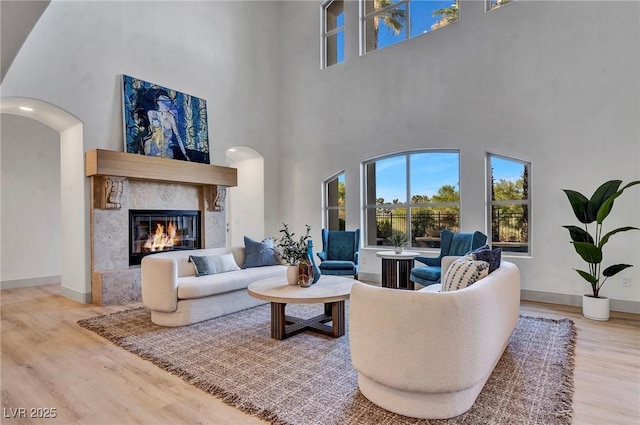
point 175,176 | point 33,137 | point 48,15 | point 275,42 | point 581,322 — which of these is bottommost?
point 581,322

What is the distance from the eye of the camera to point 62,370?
2.64 metres

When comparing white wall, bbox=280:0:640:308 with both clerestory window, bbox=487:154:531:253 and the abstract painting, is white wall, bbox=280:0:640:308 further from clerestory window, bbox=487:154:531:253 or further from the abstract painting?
the abstract painting

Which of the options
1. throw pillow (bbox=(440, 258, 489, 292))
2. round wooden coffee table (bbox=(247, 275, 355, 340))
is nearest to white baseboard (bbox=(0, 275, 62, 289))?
round wooden coffee table (bbox=(247, 275, 355, 340))

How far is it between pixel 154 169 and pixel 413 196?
4331 millimetres

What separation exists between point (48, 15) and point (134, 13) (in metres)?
1.26

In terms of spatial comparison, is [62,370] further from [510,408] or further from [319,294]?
[510,408]

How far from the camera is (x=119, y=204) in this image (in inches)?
197

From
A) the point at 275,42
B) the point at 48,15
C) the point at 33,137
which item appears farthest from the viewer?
the point at 275,42

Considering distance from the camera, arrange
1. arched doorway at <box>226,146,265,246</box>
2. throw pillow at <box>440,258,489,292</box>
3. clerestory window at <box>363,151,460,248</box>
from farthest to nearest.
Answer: arched doorway at <box>226,146,265,246</box>
clerestory window at <box>363,151,460,248</box>
throw pillow at <box>440,258,489,292</box>

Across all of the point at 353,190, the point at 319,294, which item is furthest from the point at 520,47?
the point at 319,294

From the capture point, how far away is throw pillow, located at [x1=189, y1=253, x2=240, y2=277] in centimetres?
411

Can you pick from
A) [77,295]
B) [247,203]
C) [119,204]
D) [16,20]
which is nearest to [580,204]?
[16,20]

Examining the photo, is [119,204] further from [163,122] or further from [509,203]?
[509,203]

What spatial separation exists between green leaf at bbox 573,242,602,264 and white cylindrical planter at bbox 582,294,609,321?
44 centimetres
